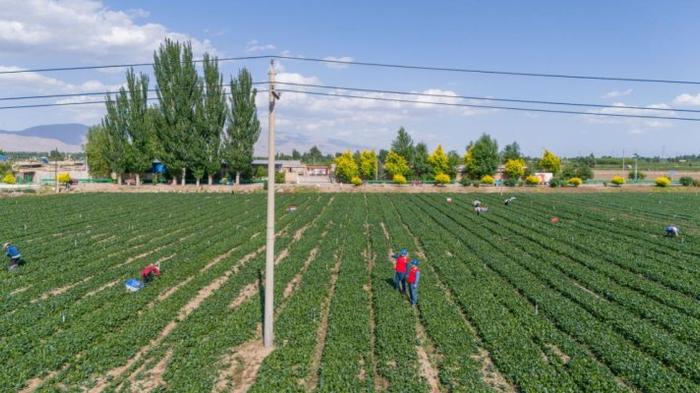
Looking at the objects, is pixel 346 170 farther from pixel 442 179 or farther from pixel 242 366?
pixel 242 366

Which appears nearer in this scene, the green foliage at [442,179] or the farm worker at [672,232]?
the farm worker at [672,232]

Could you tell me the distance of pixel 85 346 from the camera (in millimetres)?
10219

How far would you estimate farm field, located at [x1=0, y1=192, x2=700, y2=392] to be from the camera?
355 inches

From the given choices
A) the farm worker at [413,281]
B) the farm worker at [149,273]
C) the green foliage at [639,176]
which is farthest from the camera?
the green foliage at [639,176]

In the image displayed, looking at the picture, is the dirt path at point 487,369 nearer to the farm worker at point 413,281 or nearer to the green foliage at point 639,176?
the farm worker at point 413,281

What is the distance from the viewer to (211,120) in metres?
59.2

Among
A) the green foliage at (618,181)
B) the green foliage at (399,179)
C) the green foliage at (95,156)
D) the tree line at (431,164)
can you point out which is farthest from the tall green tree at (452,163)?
the green foliage at (95,156)

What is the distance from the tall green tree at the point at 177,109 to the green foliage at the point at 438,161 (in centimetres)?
3961

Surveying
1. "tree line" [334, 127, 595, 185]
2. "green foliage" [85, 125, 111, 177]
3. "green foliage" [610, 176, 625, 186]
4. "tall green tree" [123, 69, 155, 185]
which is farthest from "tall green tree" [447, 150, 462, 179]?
"green foliage" [85, 125, 111, 177]

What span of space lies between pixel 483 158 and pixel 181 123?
4944 cm

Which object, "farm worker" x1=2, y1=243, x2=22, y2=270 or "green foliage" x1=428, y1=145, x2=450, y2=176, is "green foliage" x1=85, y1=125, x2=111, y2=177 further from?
"farm worker" x1=2, y1=243, x2=22, y2=270

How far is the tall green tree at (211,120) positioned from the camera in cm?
5900

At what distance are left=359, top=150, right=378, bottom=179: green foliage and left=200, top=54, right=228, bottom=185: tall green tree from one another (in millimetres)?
A: 28233

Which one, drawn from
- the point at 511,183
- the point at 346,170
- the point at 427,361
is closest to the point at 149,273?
the point at 427,361
